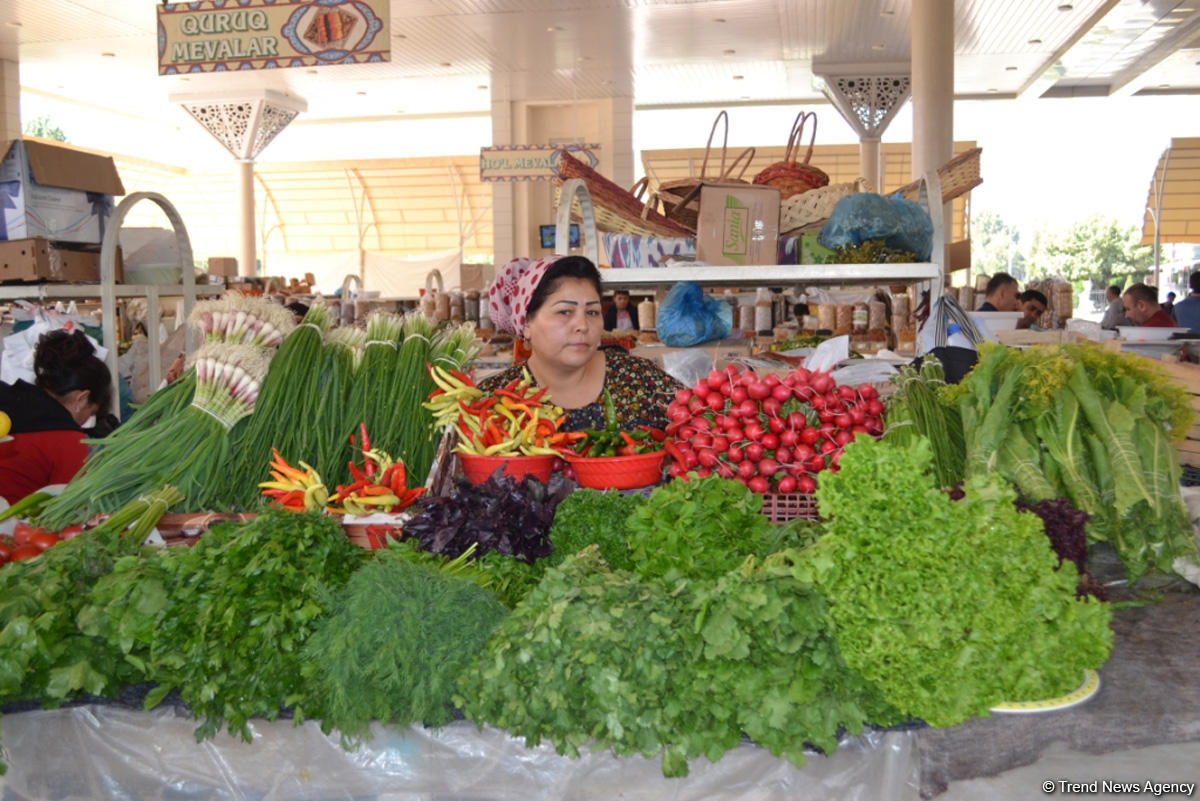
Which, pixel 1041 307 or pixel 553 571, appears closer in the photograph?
pixel 553 571

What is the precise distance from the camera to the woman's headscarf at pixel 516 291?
11.1 feet

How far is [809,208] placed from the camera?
4.27 meters

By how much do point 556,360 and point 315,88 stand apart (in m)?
15.6

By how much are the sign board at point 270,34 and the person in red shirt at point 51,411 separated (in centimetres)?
338

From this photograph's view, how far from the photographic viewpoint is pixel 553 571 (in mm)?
1814

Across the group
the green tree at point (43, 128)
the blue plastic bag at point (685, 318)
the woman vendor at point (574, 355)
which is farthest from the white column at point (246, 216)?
the woman vendor at point (574, 355)

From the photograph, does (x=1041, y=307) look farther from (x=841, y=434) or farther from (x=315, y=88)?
(x=315, y=88)

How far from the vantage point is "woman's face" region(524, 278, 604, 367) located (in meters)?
3.27

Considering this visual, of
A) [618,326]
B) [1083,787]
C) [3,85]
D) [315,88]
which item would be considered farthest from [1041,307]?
[3,85]

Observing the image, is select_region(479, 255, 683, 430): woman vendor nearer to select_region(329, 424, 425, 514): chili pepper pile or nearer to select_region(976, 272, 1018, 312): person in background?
select_region(329, 424, 425, 514): chili pepper pile

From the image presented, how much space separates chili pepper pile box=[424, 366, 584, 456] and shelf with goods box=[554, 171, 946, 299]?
0.89 m

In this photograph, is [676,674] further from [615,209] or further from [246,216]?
[246,216]

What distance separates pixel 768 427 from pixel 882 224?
4.56 feet

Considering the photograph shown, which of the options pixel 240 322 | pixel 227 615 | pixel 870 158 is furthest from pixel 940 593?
pixel 870 158
